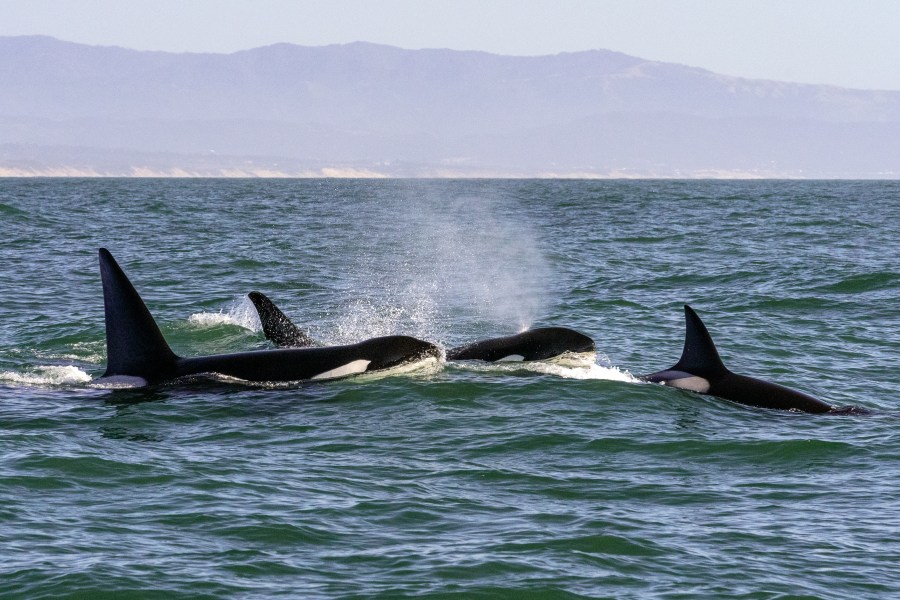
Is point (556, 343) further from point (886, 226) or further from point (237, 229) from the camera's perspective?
point (886, 226)

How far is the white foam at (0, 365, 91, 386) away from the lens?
16.0 m

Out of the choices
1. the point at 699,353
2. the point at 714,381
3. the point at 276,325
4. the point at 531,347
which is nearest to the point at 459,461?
the point at 714,381

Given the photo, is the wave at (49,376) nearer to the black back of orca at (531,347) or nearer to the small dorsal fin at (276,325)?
the small dorsal fin at (276,325)

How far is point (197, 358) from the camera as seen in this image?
→ 15.8 meters

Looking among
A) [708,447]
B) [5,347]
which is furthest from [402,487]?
[5,347]

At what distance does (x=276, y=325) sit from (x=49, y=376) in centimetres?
315

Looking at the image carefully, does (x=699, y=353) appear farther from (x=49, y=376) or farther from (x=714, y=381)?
(x=49, y=376)

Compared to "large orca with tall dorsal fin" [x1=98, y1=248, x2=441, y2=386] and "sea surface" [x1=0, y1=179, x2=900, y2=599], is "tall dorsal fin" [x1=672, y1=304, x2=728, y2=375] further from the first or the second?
"large orca with tall dorsal fin" [x1=98, y1=248, x2=441, y2=386]

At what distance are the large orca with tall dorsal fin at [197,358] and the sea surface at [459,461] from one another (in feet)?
1.27

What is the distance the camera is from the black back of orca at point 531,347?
17578mm

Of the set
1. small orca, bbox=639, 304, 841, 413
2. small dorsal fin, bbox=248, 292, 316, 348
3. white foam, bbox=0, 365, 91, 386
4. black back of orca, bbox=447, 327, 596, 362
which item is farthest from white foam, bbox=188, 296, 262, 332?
small orca, bbox=639, 304, 841, 413

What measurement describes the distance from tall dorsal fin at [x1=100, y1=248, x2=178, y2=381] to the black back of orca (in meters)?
4.40

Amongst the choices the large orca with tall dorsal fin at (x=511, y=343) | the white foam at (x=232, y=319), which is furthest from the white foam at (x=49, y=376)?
the white foam at (x=232, y=319)

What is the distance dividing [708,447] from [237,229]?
135 ft
